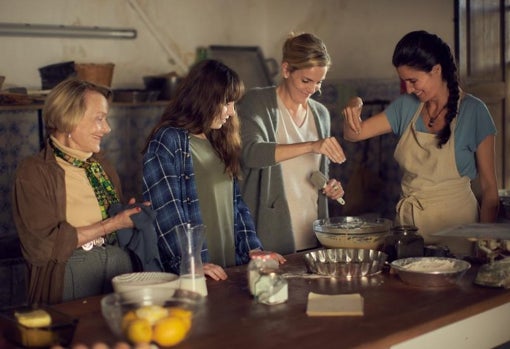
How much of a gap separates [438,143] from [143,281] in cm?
161

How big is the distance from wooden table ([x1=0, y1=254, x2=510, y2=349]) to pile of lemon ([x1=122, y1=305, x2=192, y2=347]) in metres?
0.06

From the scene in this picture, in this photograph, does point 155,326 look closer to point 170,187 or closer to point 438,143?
point 170,187

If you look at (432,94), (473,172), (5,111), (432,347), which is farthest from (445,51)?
(5,111)

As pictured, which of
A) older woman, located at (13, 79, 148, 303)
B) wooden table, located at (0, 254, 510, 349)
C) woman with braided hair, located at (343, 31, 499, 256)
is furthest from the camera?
woman with braided hair, located at (343, 31, 499, 256)

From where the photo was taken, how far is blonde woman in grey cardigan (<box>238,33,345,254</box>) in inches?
154

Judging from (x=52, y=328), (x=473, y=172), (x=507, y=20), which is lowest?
(x=52, y=328)

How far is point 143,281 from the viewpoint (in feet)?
9.06

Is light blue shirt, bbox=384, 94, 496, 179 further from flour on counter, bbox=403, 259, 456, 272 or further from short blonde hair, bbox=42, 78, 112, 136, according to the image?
short blonde hair, bbox=42, 78, 112, 136

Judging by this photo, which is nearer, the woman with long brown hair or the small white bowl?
the small white bowl

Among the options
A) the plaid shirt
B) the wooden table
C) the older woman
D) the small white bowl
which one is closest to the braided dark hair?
the wooden table

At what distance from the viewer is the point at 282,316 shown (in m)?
2.62

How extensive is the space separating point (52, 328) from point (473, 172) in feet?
7.15

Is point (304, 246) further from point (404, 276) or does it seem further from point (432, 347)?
point (432, 347)

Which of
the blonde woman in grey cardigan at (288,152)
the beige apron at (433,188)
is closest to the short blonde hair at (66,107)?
the blonde woman in grey cardigan at (288,152)
